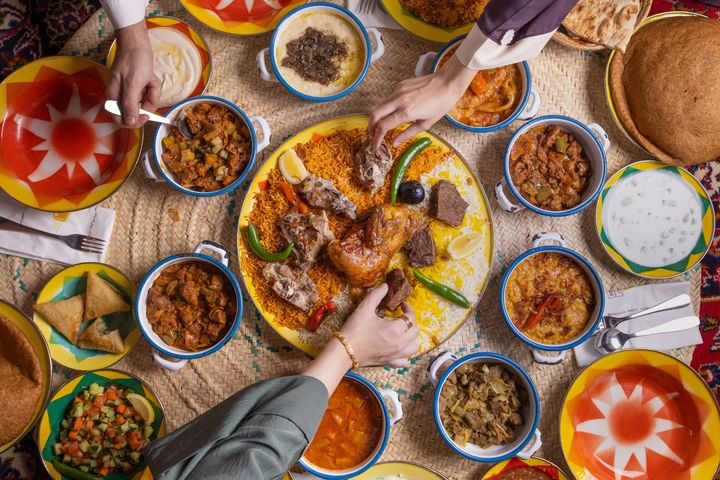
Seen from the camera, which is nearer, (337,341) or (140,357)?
(337,341)

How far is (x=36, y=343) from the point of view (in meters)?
3.01

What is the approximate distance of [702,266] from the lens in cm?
376

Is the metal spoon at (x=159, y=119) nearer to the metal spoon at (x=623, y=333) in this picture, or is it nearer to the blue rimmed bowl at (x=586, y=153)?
the blue rimmed bowl at (x=586, y=153)

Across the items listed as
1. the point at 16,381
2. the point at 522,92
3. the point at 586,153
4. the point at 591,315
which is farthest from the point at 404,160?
the point at 16,381

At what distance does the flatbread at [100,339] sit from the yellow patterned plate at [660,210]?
276 cm

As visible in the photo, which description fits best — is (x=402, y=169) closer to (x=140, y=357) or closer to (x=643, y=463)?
(x=140, y=357)

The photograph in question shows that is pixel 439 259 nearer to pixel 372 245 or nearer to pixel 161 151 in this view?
pixel 372 245

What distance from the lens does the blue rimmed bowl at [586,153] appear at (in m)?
→ 3.11

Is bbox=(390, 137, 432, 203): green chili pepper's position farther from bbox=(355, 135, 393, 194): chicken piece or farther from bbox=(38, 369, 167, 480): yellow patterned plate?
bbox=(38, 369, 167, 480): yellow patterned plate

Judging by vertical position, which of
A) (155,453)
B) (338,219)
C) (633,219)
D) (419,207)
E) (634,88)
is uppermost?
(634,88)

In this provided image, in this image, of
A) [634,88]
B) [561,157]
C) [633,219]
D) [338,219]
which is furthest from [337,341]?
[634,88]

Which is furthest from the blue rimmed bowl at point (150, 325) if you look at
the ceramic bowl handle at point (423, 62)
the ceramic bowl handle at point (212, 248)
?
the ceramic bowl handle at point (423, 62)

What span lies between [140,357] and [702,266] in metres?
3.60

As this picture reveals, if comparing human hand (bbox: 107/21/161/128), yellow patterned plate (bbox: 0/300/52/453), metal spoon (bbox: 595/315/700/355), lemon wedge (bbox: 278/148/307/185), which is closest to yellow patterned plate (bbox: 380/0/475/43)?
lemon wedge (bbox: 278/148/307/185)
